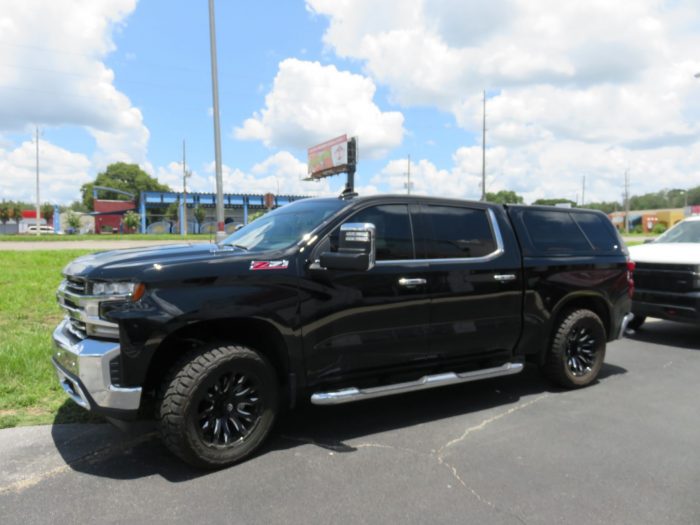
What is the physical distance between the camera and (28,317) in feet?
24.9

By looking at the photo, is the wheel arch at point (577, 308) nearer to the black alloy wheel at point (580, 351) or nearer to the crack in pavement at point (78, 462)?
the black alloy wheel at point (580, 351)

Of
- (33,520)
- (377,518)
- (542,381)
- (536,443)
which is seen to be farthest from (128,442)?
(542,381)

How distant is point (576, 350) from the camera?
211 inches

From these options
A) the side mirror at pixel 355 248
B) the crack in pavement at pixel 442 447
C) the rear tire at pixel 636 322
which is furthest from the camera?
the rear tire at pixel 636 322

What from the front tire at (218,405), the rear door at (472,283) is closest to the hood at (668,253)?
the rear door at (472,283)

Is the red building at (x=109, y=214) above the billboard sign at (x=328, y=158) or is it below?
below

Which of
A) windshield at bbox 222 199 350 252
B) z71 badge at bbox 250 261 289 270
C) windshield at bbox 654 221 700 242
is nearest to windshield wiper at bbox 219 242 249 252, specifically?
windshield at bbox 222 199 350 252

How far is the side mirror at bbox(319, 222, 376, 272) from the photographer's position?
3607mm

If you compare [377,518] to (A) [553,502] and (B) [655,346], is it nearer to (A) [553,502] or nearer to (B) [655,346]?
(A) [553,502]

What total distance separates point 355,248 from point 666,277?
19.1 ft

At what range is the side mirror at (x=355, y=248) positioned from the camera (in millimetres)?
3607

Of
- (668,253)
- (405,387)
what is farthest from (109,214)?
(405,387)

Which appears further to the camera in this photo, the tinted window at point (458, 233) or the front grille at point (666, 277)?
the front grille at point (666, 277)

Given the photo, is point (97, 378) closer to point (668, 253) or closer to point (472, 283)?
point (472, 283)
